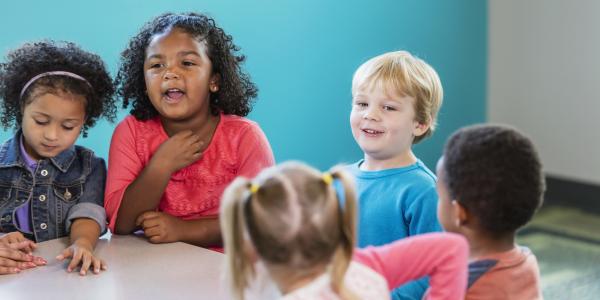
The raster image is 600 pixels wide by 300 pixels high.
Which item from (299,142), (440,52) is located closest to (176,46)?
(299,142)

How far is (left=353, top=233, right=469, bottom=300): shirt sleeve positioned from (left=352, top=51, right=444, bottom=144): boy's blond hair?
0.69m

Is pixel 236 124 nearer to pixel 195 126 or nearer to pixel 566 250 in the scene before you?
pixel 195 126

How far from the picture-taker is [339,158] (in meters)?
4.12

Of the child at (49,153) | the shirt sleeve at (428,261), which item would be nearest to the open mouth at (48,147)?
the child at (49,153)

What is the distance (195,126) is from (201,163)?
108mm

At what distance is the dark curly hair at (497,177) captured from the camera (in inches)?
53.2

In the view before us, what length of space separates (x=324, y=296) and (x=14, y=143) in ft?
3.70

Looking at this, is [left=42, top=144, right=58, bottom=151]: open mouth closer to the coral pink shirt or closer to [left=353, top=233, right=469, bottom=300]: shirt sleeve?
the coral pink shirt

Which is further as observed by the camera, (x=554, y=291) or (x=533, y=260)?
(x=554, y=291)

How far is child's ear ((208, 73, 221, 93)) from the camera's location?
2.16 metres

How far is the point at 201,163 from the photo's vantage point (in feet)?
6.91

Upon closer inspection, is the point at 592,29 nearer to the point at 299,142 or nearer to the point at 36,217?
the point at 299,142

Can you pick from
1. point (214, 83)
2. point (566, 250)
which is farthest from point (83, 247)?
point (566, 250)

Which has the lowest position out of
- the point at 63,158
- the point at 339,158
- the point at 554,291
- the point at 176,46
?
the point at 554,291
